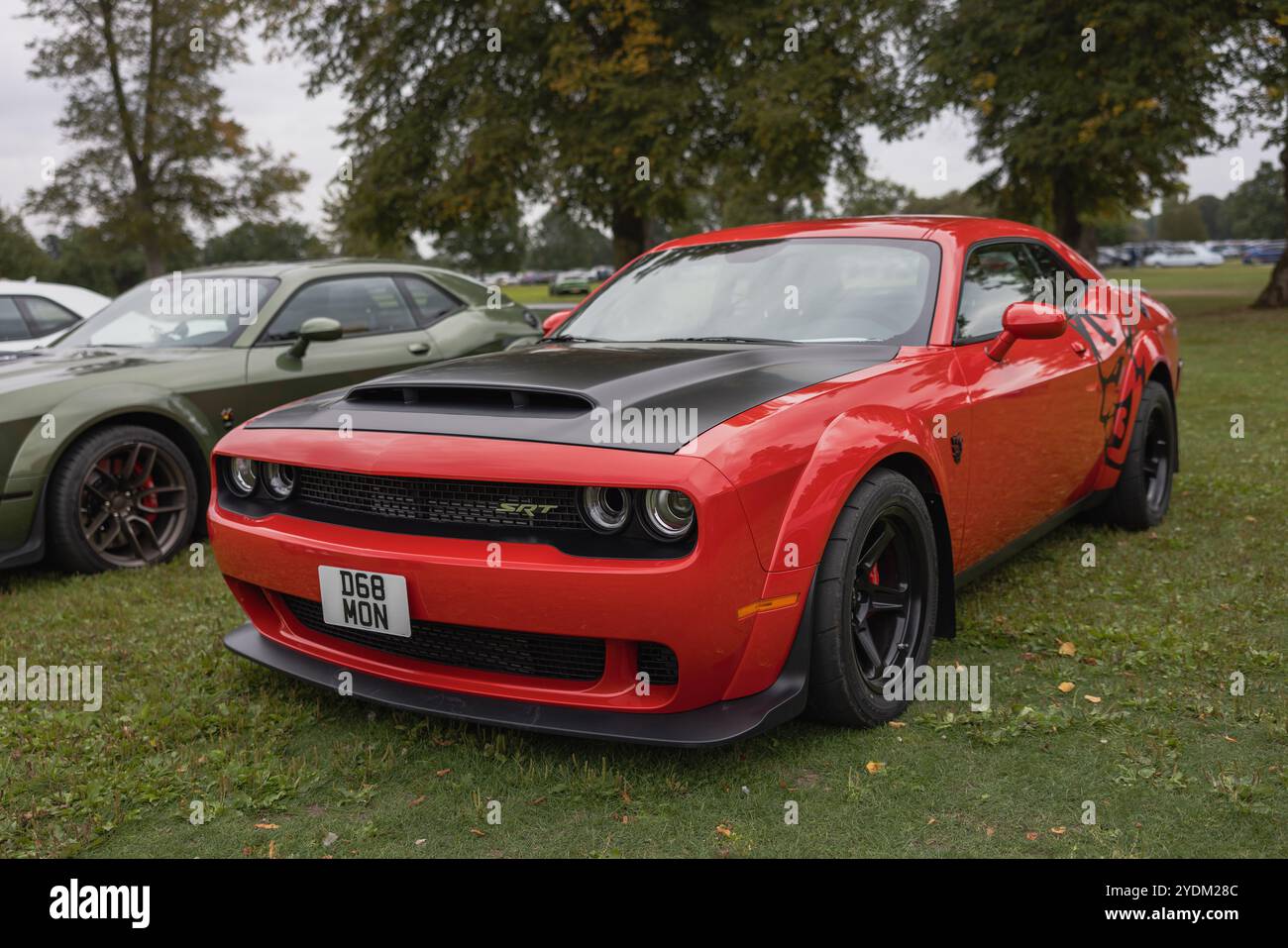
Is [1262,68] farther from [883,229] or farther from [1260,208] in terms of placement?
[1260,208]

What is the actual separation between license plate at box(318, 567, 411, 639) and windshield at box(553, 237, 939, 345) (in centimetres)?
147

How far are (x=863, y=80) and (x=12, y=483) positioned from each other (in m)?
16.8

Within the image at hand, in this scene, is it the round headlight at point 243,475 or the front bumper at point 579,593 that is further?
the round headlight at point 243,475

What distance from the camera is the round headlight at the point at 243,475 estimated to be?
3.45 metres

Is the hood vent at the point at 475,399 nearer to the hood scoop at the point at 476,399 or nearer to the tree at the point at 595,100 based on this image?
the hood scoop at the point at 476,399

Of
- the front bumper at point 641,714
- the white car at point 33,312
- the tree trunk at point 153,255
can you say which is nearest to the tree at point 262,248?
the tree trunk at point 153,255

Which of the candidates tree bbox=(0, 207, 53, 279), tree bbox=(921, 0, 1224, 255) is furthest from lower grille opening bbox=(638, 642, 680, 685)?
tree bbox=(0, 207, 53, 279)

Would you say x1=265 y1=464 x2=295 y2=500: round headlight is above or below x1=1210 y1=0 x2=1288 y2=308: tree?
below

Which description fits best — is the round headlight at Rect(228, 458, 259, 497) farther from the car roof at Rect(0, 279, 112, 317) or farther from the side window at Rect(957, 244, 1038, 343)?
the car roof at Rect(0, 279, 112, 317)

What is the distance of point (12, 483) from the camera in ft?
15.6

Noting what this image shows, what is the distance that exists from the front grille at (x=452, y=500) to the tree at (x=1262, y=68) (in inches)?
696

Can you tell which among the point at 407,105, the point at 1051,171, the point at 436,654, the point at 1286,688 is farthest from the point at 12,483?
the point at 1051,171

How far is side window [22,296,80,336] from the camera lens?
29.6ft

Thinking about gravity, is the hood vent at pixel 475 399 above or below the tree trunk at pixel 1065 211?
below
